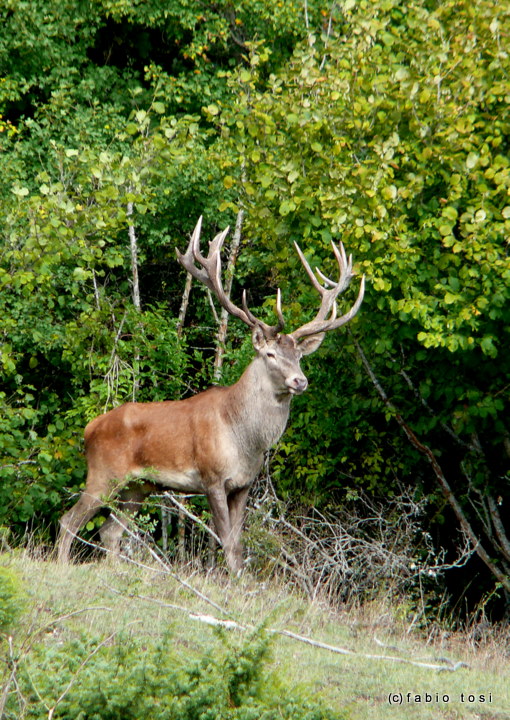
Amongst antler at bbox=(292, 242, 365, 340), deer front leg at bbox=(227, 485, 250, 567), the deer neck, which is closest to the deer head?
antler at bbox=(292, 242, 365, 340)

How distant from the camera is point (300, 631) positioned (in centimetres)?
651

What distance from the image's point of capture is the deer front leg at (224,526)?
8555 millimetres

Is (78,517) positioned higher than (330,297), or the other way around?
Result: (330,297)

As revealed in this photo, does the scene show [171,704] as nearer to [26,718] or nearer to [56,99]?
[26,718]

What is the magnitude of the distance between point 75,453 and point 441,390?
13.1ft

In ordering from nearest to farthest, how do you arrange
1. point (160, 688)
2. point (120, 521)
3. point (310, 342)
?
point (160, 688) → point (310, 342) → point (120, 521)

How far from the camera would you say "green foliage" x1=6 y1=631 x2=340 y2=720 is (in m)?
4.43

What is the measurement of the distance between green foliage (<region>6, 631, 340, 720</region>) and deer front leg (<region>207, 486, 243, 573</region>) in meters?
3.63

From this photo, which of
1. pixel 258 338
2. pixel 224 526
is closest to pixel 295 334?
pixel 258 338

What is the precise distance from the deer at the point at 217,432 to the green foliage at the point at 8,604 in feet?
9.60

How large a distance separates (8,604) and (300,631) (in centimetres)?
203

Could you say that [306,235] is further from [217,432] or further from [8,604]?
[8,604]

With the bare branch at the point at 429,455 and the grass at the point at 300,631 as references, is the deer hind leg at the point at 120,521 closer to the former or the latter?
the grass at the point at 300,631

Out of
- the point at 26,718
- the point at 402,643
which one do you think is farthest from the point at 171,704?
the point at 402,643
